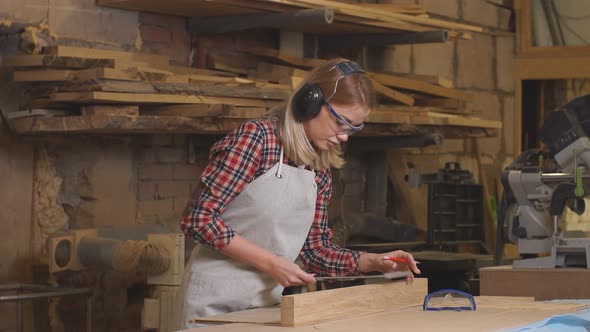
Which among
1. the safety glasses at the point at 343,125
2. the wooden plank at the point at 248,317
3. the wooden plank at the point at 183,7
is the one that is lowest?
the wooden plank at the point at 248,317

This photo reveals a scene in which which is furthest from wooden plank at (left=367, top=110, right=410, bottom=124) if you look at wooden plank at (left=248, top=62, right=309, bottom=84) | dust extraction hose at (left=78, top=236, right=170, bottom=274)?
dust extraction hose at (left=78, top=236, right=170, bottom=274)

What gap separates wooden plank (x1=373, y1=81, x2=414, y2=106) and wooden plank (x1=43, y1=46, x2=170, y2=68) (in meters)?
1.23

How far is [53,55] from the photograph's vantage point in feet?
13.5

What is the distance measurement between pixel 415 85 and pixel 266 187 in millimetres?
2989

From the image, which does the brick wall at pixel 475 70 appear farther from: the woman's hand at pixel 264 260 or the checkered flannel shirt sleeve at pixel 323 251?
the woman's hand at pixel 264 260

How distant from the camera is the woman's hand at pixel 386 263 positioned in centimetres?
303

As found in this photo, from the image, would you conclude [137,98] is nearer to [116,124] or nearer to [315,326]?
[116,124]

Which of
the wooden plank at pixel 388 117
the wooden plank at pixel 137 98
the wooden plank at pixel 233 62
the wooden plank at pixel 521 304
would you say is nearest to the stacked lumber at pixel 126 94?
the wooden plank at pixel 137 98

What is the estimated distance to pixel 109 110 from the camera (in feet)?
13.3

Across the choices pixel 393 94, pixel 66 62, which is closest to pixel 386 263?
pixel 66 62

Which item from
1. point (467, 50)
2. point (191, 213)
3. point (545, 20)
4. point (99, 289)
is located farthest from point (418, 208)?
point (191, 213)

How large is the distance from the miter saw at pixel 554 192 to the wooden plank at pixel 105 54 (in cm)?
159

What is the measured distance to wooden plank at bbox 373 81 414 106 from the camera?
5395mm

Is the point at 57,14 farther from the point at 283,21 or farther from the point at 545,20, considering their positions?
the point at 545,20
